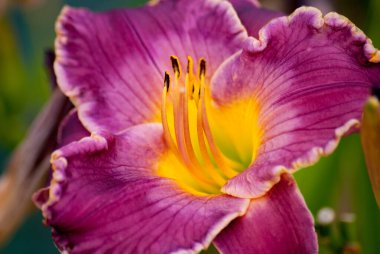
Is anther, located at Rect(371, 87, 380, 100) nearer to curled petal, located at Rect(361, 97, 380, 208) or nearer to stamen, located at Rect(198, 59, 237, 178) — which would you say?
curled petal, located at Rect(361, 97, 380, 208)

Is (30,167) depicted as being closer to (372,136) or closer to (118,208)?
(118,208)

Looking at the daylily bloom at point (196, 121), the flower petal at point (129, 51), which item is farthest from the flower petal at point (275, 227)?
the flower petal at point (129, 51)

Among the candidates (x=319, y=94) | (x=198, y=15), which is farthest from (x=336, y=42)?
(x=198, y=15)

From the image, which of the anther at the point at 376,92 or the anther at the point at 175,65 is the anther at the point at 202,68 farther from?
the anther at the point at 376,92

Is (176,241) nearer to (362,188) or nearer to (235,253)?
(235,253)

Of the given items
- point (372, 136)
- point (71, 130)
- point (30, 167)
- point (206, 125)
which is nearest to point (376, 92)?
point (372, 136)

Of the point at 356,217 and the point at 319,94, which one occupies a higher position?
the point at 319,94
